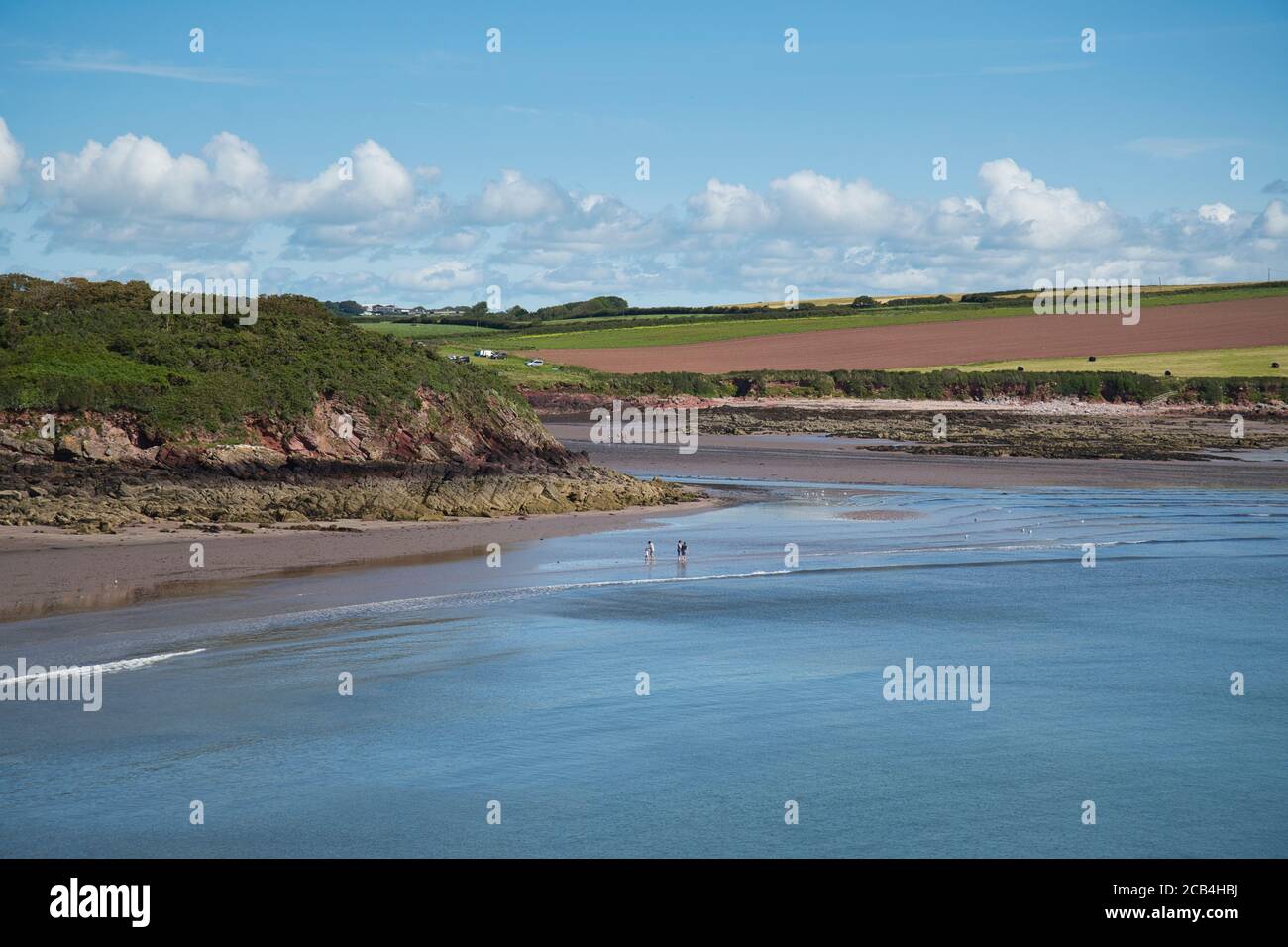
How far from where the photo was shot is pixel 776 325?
123000 millimetres

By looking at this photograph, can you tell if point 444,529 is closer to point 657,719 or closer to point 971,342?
point 657,719

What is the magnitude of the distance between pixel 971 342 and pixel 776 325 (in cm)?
2272

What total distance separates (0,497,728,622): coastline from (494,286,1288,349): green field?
80811 millimetres

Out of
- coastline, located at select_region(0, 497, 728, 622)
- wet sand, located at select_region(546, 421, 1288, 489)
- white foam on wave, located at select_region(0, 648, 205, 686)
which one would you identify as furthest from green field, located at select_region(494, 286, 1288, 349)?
white foam on wave, located at select_region(0, 648, 205, 686)

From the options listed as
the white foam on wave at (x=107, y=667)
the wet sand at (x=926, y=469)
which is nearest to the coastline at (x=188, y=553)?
the white foam on wave at (x=107, y=667)

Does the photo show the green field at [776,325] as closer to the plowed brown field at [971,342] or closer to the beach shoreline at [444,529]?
the plowed brown field at [971,342]

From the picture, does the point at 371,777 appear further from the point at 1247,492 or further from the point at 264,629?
the point at 1247,492

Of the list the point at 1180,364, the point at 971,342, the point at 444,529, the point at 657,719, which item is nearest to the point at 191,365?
the point at 444,529

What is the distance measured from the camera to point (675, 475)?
5056cm

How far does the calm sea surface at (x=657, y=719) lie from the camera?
Result: 12195 mm

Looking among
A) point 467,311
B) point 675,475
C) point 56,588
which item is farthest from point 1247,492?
point 467,311

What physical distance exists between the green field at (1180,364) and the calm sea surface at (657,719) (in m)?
66.5

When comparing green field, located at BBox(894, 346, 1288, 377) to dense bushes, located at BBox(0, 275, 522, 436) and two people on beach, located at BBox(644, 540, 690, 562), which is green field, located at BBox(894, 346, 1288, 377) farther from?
two people on beach, located at BBox(644, 540, 690, 562)
